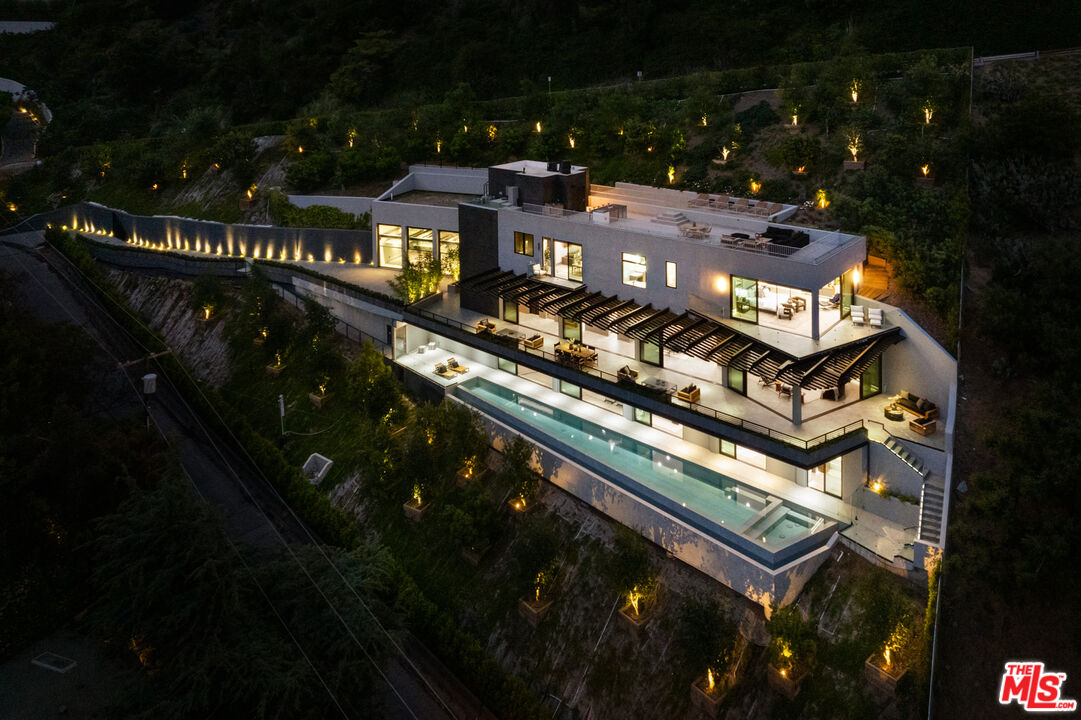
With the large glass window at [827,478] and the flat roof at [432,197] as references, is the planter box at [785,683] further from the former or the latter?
the flat roof at [432,197]

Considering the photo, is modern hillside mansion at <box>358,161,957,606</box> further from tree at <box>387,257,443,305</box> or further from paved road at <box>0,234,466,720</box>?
paved road at <box>0,234,466,720</box>

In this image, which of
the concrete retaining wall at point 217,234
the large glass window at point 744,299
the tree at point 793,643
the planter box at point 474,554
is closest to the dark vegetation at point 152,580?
the planter box at point 474,554

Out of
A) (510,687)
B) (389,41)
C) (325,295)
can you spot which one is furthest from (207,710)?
(389,41)

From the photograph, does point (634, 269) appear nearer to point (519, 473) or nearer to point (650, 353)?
point (650, 353)

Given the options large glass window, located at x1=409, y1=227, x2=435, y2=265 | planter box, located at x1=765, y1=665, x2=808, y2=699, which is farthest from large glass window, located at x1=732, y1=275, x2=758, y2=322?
large glass window, located at x1=409, y1=227, x2=435, y2=265

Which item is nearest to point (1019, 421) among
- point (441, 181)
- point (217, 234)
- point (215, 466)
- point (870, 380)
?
point (870, 380)
